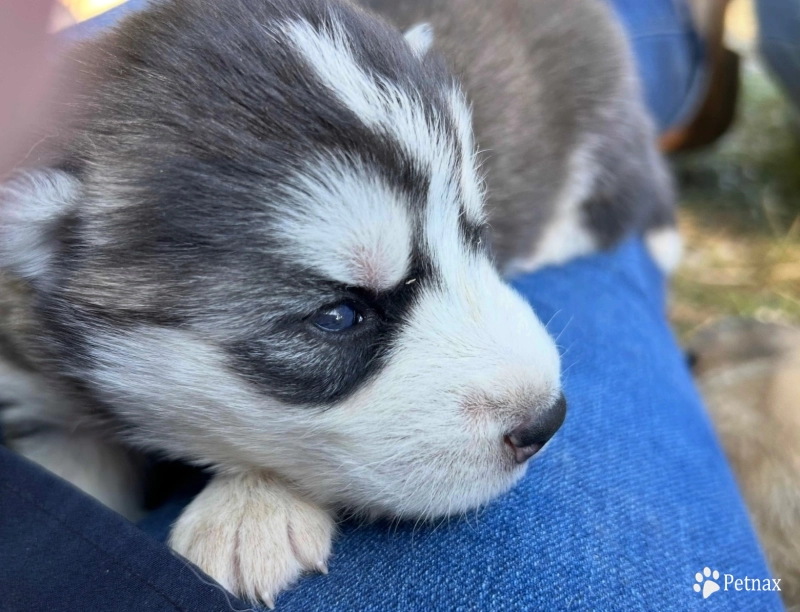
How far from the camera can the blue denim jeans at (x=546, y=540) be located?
130 cm

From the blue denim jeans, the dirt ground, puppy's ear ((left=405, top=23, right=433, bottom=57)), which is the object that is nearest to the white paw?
the dirt ground

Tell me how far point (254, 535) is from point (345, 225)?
664 mm

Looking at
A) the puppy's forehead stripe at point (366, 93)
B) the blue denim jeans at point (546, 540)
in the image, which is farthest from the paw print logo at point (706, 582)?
the puppy's forehead stripe at point (366, 93)

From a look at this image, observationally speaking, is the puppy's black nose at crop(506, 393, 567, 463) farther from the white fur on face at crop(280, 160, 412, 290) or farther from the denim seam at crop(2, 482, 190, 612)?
the denim seam at crop(2, 482, 190, 612)

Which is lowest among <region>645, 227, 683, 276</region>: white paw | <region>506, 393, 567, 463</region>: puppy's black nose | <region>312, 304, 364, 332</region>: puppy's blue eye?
<region>645, 227, 683, 276</region>: white paw

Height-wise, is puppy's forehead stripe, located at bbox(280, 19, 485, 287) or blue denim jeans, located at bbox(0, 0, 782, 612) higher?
puppy's forehead stripe, located at bbox(280, 19, 485, 287)

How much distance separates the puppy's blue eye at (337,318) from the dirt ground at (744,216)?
3.22m

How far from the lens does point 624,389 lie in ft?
6.98

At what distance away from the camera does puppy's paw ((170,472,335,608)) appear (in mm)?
1414

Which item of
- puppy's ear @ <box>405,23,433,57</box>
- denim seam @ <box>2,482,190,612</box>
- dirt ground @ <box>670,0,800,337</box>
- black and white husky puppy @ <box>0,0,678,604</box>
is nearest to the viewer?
denim seam @ <box>2,482,190,612</box>

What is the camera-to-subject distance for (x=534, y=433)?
4.56ft

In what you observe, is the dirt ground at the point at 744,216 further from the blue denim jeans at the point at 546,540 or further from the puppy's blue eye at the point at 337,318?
the puppy's blue eye at the point at 337,318

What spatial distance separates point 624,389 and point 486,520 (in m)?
0.80

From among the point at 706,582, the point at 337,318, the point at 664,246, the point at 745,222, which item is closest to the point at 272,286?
the point at 337,318
